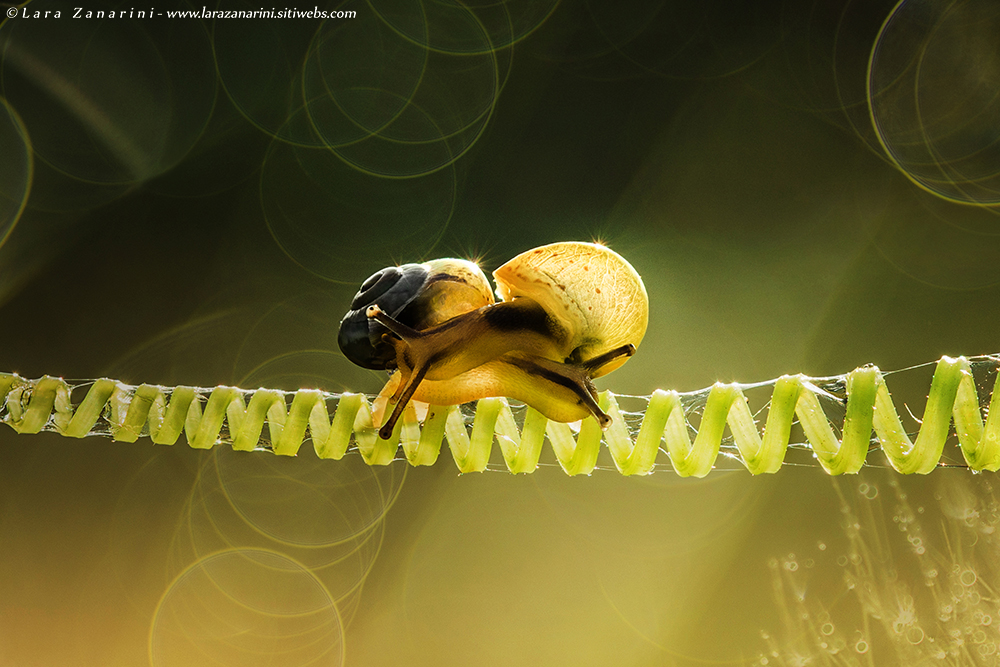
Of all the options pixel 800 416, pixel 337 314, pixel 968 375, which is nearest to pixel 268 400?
pixel 800 416

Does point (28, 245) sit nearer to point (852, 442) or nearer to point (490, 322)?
point (490, 322)

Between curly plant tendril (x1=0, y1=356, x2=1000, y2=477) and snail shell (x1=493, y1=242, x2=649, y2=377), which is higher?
snail shell (x1=493, y1=242, x2=649, y2=377)

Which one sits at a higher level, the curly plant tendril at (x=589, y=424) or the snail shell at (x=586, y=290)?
the snail shell at (x=586, y=290)
